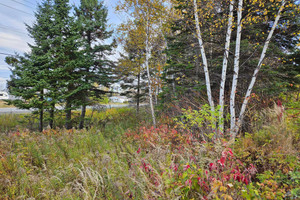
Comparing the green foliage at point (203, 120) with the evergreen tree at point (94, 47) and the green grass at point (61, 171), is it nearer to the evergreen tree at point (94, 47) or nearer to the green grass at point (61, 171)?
the green grass at point (61, 171)

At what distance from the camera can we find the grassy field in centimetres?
172

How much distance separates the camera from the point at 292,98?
5508 millimetres

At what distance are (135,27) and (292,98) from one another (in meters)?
7.30

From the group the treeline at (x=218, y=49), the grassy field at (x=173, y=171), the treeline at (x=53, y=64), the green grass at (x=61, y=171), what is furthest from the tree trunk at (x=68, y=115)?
the treeline at (x=218, y=49)

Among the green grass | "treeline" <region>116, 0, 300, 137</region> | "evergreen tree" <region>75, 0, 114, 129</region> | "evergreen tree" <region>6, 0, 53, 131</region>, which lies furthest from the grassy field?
"evergreen tree" <region>75, 0, 114, 129</region>

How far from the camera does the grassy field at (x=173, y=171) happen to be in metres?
1.72

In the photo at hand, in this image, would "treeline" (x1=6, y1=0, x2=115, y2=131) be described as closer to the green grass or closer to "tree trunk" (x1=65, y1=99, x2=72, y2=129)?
"tree trunk" (x1=65, y1=99, x2=72, y2=129)

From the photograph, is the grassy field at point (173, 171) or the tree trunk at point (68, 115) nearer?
the grassy field at point (173, 171)

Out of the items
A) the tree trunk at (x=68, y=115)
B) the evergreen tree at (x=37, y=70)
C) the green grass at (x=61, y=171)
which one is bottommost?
the green grass at (x=61, y=171)

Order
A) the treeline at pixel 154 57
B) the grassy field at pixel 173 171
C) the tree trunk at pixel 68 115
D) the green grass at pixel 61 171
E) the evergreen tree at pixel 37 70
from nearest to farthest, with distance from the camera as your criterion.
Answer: the grassy field at pixel 173 171
the green grass at pixel 61 171
the treeline at pixel 154 57
the evergreen tree at pixel 37 70
the tree trunk at pixel 68 115

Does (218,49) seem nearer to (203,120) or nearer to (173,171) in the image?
(203,120)

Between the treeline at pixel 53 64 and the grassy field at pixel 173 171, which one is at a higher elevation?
the treeline at pixel 53 64

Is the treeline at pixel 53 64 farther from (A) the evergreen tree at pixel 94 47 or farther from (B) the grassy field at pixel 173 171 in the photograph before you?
(B) the grassy field at pixel 173 171

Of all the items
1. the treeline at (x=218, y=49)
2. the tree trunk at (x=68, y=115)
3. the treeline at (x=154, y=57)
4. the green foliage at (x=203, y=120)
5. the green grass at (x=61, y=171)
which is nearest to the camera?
the green grass at (x=61, y=171)
